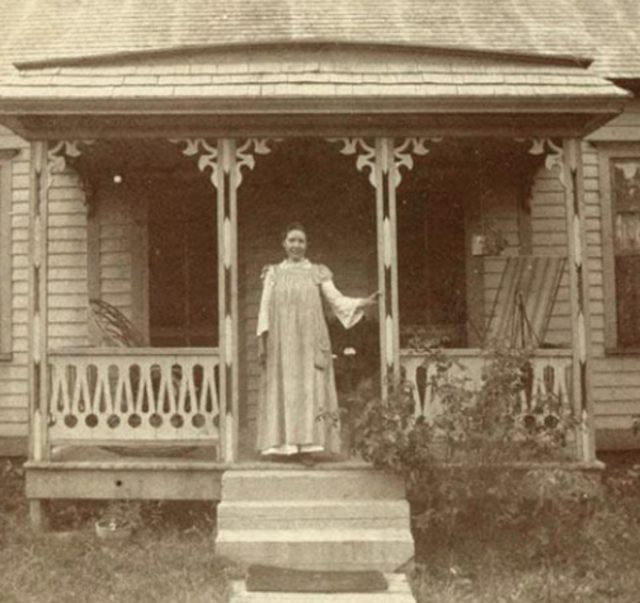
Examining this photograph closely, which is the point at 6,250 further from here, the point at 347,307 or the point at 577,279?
the point at 577,279

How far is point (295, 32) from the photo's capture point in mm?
12164

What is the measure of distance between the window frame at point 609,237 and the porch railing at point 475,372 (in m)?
2.56

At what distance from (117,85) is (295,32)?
14.9 ft

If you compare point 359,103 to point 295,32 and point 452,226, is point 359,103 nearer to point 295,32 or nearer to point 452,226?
point 452,226

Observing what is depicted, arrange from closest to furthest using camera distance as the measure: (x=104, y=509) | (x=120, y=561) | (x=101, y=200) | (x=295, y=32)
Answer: (x=120, y=561), (x=104, y=509), (x=101, y=200), (x=295, y=32)

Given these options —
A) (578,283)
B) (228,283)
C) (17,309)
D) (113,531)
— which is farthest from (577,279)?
(17,309)

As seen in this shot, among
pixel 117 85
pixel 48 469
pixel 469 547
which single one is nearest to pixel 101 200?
pixel 117 85

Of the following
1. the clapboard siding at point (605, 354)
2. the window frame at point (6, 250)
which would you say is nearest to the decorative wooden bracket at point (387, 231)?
the clapboard siding at point (605, 354)

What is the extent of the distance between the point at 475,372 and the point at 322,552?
2157mm

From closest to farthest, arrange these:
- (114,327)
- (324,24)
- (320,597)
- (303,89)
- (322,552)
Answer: (320,597)
(322,552)
(303,89)
(114,327)
(324,24)

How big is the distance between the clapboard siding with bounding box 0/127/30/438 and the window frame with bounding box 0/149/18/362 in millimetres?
24

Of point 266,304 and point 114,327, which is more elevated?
point 266,304

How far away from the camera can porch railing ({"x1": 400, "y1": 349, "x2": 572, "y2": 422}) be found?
8.17m

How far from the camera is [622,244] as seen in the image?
10.9 m
